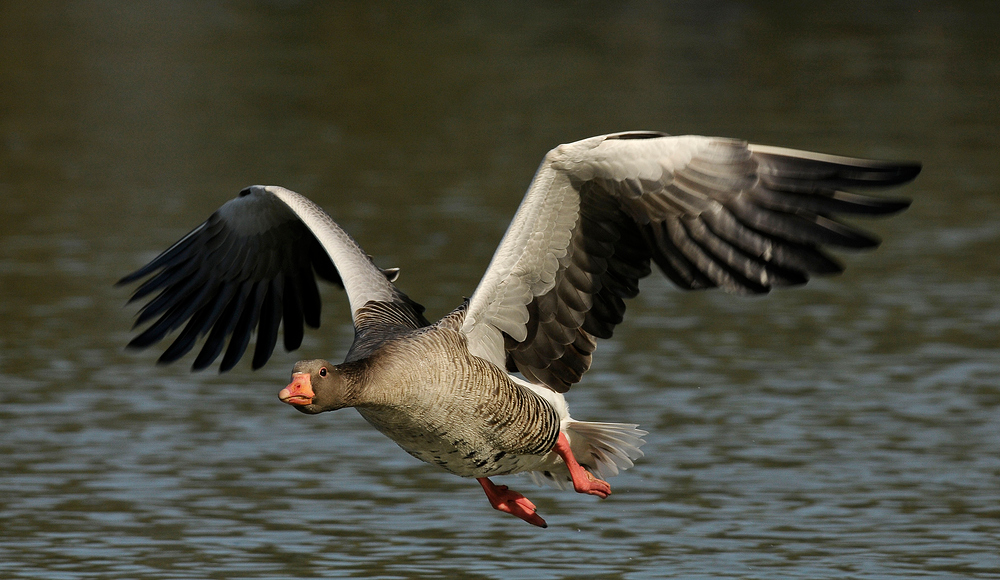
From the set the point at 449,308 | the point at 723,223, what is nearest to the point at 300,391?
the point at 723,223

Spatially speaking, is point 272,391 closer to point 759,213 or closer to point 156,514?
point 156,514

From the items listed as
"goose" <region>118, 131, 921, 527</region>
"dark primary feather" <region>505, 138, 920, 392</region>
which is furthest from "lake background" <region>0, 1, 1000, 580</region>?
"dark primary feather" <region>505, 138, 920, 392</region>

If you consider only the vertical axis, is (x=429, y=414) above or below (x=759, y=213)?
below

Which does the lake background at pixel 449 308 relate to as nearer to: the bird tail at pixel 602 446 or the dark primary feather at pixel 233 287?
the bird tail at pixel 602 446

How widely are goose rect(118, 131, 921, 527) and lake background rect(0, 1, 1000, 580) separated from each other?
1.43 m

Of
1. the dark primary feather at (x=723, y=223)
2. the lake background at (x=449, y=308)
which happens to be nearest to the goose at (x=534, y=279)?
the dark primary feather at (x=723, y=223)

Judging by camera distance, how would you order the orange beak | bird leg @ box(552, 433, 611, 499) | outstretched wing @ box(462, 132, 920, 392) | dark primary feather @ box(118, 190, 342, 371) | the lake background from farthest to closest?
the lake background < dark primary feather @ box(118, 190, 342, 371) < bird leg @ box(552, 433, 611, 499) < the orange beak < outstretched wing @ box(462, 132, 920, 392)

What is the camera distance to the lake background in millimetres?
11570

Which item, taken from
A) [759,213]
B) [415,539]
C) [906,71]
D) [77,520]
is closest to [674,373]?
[415,539]

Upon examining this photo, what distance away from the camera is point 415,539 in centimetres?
1152

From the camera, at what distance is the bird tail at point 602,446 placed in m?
10.8

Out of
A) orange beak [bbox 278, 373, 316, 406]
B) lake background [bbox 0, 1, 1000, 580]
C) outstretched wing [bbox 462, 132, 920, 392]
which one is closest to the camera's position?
outstretched wing [bbox 462, 132, 920, 392]

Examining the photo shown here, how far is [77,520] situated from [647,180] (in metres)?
5.52

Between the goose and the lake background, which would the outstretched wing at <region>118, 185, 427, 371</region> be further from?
the lake background
